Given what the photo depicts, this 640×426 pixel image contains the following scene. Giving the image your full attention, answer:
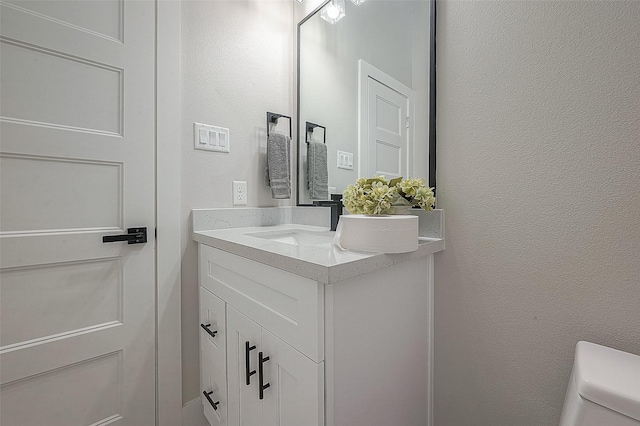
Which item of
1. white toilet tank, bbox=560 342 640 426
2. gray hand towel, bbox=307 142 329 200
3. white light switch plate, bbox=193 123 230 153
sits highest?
white light switch plate, bbox=193 123 230 153

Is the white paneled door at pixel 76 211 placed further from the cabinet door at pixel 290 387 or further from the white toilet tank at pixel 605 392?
the white toilet tank at pixel 605 392

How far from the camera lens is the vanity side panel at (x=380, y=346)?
66cm

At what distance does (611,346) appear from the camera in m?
A: 0.69

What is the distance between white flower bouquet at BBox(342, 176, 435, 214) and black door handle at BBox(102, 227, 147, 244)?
→ 800 mm

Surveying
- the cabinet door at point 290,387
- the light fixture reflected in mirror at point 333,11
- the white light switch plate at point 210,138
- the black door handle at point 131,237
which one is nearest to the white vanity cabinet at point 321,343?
the cabinet door at point 290,387

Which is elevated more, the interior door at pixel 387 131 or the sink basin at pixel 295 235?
the interior door at pixel 387 131

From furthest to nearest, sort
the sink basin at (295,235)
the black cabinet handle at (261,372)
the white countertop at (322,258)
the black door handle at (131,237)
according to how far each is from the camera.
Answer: the sink basin at (295,235) → the black door handle at (131,237) → the black cabinet handle at (261,372) → the white countertop at (322,258)

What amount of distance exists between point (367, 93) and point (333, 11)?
502mm

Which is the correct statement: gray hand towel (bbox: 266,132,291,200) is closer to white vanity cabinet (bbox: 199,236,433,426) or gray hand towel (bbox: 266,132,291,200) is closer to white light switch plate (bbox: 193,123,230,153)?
white light switch plate (bbox: 193,123,230,153)

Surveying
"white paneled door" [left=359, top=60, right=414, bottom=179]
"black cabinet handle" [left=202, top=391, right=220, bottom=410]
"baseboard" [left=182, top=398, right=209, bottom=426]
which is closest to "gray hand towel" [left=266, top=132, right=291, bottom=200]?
"white paneled door" [left=359, top=60, right=414, bottom=179]

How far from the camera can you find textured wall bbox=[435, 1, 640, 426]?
679 mm

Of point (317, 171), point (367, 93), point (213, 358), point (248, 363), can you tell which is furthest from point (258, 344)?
point (367, 93)

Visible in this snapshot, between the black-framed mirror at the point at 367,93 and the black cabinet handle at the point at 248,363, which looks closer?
the black cabinet handle at the point at 248,363

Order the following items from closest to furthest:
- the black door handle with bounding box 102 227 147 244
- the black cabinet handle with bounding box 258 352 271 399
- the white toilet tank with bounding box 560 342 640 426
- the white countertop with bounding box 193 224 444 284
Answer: the white toilet tank with bounding box 560 342 640 426
the white countertop with bounding box 193 224 444 284
the black cabinet handle with bounding box 258 352 271 399
the black door handle with bounding box 102 227 147 244
